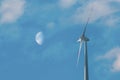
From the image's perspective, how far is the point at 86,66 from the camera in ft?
332

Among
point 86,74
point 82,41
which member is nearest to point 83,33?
point 82,41

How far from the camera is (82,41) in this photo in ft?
345

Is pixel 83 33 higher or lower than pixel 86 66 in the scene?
higher

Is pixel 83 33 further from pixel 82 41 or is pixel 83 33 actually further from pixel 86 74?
pixel 86 74

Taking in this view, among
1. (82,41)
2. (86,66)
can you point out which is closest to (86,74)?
(86,66)

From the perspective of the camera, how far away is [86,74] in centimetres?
9969

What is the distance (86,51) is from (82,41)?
20.0ft

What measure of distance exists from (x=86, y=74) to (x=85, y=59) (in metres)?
3.39

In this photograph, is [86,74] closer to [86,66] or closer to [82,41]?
[86,66]

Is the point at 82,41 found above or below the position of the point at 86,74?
above

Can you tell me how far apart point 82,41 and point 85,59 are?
572cm

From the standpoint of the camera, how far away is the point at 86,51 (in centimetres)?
9944

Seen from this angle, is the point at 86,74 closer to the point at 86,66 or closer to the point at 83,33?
the point at 86,66

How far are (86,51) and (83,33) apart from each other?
5284 millimetres
